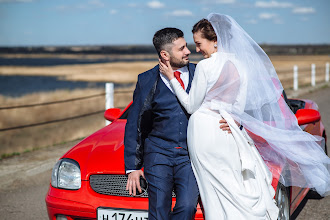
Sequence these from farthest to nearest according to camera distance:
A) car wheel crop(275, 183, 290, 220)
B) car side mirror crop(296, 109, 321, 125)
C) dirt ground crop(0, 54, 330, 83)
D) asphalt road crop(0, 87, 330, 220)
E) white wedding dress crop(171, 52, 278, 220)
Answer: dirt ground crop(0, 54, 330, 83) → asphalt road crop(0, 87, 330, 220) → car side mirror crop(296, 109, 321, 125) → car wheel crop(275, 183, 290, 220) → white wedding dress crop(171, 52, 278, 220)

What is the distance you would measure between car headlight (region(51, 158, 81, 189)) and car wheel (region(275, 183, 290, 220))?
157 centimetres

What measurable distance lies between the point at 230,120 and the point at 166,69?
1.99 feet

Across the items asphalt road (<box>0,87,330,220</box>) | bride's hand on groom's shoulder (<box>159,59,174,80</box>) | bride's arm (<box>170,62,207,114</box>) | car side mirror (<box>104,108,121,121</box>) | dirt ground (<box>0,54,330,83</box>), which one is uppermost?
bride's hand on groom's shoulder (<box>159,59,174,80</box>)

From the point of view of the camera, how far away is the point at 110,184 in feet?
11.6

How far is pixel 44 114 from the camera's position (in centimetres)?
1524

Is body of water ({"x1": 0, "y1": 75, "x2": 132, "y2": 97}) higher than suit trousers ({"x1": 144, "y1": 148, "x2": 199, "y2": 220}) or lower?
lower

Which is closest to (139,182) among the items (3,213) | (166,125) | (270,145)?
(166,125)

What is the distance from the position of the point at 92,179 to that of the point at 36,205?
200 cm

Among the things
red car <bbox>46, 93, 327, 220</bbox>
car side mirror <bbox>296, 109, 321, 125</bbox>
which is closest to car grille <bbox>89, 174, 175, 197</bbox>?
red car <bbox>46, 93, 327, 220</bbox>

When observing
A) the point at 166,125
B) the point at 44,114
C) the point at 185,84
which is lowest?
the point at 44,114

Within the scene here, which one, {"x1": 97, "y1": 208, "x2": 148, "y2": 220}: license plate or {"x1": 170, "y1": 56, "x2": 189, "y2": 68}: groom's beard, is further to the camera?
{"x1": 170, "y1": 56, "x2": 189, "y2": 68}: groom's beard

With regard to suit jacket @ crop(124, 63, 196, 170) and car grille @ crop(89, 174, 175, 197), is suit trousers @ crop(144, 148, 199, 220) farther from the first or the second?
car grille @ crop(89, 174, 175, 197)

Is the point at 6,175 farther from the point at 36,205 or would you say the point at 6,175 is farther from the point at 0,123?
the point at 0,123

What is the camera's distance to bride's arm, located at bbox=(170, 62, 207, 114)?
302cm
